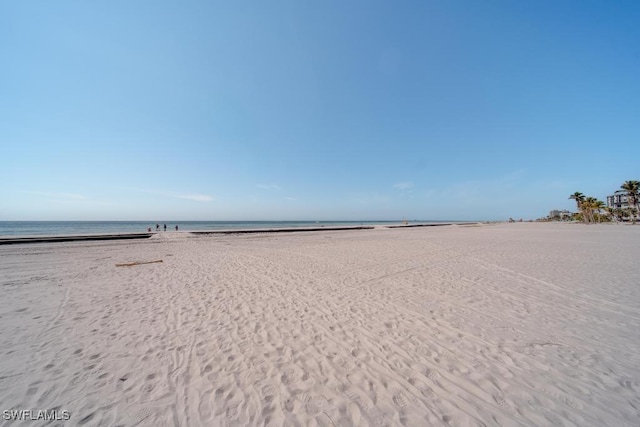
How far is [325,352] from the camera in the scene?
14.0 feet

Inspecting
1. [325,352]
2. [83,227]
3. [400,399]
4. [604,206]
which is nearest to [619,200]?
[604,206]

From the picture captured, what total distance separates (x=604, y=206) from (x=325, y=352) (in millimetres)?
106803

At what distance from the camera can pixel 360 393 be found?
128 inches

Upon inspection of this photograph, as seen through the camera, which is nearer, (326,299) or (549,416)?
(549,416)

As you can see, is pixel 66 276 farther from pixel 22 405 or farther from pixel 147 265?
pixel 22 405

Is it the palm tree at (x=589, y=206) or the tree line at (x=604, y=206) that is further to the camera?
the palm tree at (x=589, y=206)

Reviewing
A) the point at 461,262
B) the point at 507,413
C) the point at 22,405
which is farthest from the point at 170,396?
the point at 461,262

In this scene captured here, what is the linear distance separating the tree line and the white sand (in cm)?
→ 8274

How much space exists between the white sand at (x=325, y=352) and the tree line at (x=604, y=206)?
8274 cm

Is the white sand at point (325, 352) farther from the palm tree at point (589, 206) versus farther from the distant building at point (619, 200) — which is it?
the distant building at point (619, 200)

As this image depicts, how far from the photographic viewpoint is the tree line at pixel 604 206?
5820 cm

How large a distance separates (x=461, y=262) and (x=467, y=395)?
34.7ft

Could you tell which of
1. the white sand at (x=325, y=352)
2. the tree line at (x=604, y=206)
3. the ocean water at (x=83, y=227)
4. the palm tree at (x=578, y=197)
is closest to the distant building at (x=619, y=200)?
the tree line at (x=604, y=206)

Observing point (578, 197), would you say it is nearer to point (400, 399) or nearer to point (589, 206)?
point (589, 206)
